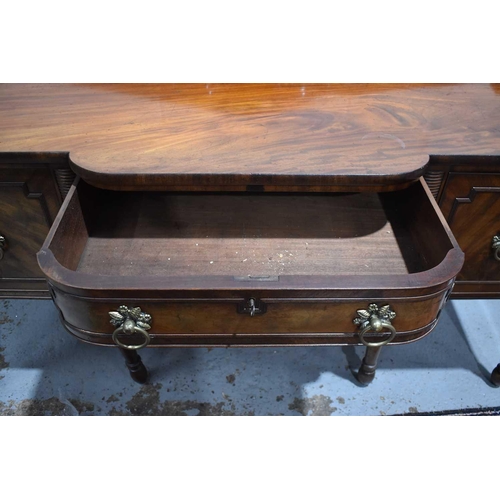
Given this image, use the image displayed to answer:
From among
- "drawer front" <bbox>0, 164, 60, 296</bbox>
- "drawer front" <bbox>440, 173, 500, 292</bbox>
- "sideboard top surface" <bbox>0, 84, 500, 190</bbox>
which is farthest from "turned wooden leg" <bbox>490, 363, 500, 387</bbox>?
"drawer front" <bbox>0, 164, 60, 296</bbox>

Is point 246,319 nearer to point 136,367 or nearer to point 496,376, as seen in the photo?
point 136,367

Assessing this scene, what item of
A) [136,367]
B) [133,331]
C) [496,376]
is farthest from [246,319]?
[496,376]

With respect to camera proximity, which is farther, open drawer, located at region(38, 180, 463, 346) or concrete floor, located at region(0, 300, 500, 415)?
concrete floor, located at region(0, 300, 500, 415)

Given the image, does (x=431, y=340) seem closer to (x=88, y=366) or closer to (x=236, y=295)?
(x=236, y=295)

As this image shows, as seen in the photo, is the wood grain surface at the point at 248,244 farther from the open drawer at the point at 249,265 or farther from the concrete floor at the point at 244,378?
the concrete floor at the point at 244,378

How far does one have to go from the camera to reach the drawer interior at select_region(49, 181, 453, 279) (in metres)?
0.92

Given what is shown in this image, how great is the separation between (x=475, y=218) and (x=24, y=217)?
96 centimetres

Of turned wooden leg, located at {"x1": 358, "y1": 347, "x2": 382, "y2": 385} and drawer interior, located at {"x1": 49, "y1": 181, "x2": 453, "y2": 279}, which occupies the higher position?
drawer interior, located at {"x1": 49, "y1": 181, "x2": 453, "y2": 279}

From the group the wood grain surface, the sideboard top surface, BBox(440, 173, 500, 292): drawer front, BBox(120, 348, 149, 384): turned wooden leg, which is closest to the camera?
the wood grain surface

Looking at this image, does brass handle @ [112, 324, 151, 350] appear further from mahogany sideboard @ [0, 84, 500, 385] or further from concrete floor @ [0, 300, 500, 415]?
concrete floor @ [0, 300, 500, 415]

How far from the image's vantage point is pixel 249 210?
106 centimetres

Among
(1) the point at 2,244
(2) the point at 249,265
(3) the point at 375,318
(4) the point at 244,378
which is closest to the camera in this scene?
(3) the point at 375,318

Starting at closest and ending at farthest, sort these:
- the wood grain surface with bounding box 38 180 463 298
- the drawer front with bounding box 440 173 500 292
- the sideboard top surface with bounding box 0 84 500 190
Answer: the wood grain surface with bounding box 38 180 463 298, the sideboard top surface with bounding box 0 84 500 190, the drawer front with bounding box 440 173 500 292

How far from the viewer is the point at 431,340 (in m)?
1.26
